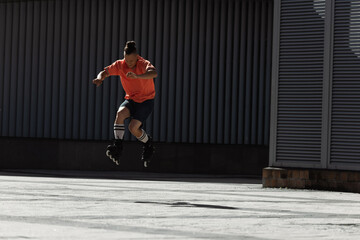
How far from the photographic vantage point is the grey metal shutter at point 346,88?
44.6 feet

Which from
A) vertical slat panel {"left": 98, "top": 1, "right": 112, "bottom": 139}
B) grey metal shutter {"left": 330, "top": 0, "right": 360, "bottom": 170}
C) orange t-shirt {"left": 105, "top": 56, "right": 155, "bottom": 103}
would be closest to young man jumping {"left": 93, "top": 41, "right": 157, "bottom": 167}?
orange t-shirt {"left": 105, "top": 56, "right": 155, "bottom": 103}

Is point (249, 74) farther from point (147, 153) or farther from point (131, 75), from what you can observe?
point (131, 75)

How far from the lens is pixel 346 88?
44.9 ft

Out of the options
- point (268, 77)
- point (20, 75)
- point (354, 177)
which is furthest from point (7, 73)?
point (354, 177)

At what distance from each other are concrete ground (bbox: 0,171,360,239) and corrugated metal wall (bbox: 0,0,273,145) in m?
7.28

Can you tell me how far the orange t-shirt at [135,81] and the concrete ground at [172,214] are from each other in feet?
4.35

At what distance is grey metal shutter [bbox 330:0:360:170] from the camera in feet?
44.6

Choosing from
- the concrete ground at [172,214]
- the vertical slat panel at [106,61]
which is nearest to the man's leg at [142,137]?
the concrete ground at [172,214]

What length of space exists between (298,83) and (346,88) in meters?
0.84

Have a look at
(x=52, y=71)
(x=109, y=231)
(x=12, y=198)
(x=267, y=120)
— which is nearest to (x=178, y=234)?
(x=109, y=231)

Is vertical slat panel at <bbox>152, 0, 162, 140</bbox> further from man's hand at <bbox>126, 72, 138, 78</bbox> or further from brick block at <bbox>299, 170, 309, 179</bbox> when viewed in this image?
man's hand at <bbox>126, 72, 138, 78</bbox>

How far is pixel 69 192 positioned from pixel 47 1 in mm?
10418

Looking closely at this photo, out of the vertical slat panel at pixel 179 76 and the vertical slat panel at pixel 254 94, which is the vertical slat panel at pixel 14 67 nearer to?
the vertical slat panel at pixel 179 76

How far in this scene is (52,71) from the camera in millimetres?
21188
